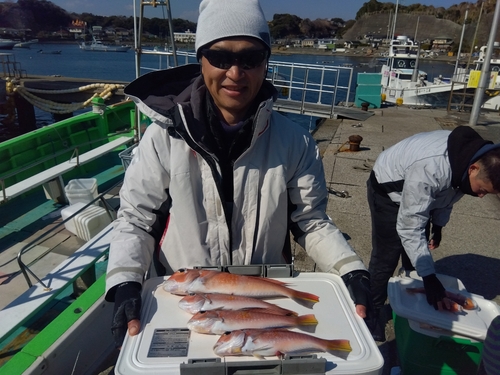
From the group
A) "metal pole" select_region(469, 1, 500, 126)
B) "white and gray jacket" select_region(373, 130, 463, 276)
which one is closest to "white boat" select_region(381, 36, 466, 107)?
"metal pole" select_region(469, 1, 500, 126)

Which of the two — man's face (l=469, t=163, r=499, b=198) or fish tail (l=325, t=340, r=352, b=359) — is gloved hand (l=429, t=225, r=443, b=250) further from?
fish tail (l=325, t=340, r=352, b=359)

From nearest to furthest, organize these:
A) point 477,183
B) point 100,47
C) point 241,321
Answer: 1. point 241,321
2. point 477,183
3. point 100,47

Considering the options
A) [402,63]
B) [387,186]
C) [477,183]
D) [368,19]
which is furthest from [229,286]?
[368,19]

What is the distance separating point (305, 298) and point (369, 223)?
401 cm

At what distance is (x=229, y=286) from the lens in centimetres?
147

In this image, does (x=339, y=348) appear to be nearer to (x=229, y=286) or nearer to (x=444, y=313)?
(x=229, y=286)

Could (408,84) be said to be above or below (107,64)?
above

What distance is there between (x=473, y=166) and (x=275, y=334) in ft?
6.12

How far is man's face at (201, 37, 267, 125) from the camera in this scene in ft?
4.95

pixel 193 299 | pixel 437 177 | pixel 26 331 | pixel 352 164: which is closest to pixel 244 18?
pixel 193 299

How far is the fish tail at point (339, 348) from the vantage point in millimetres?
1224

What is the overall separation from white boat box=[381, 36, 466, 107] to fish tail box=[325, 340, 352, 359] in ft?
58.4

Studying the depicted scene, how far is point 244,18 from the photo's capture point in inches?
58.1

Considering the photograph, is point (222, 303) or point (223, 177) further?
point (223, 177)
